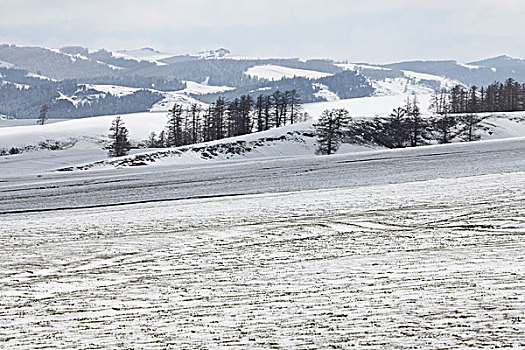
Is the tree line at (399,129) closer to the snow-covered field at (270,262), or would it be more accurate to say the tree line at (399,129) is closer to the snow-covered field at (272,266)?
the snow-covered field at (270,262)

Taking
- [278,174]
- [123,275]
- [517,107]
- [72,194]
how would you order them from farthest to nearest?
[517,107] → [278,174] → [72,194] → [123,275]

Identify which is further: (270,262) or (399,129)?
(399,129)

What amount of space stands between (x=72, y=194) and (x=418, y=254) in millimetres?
21181

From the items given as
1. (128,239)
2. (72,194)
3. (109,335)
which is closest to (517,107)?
(72,194)

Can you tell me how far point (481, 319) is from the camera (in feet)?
30.3

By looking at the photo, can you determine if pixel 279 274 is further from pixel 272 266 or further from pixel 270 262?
pixel 270 262

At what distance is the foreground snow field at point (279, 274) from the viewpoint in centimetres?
941

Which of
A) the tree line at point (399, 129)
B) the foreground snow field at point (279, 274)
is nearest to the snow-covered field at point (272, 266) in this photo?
the foreground snow field at point (279, 274)

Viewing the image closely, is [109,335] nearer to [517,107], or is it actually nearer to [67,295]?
→ [67,295]

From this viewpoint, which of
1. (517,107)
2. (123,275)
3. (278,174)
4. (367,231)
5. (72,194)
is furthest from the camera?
(517,107)

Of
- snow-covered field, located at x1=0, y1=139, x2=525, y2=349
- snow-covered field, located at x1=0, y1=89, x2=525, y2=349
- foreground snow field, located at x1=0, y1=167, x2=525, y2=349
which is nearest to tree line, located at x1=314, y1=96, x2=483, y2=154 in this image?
snow-covered field, located at x1=0, y1=89, x2=525, y2=349

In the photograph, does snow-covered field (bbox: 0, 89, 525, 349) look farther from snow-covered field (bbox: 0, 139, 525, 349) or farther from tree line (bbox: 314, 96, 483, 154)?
tree line (bbox: 314, 96, 483, 154)

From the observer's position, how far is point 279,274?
13641mm

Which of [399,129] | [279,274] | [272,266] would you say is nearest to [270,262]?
[272,266]
